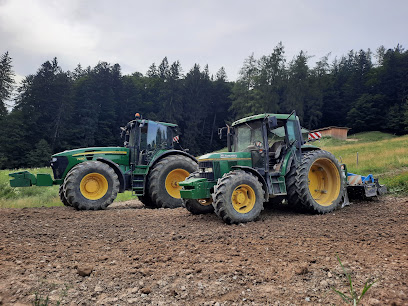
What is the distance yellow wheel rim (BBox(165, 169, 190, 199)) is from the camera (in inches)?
355

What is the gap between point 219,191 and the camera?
5.75 metres

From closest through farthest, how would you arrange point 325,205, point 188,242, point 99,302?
1. point 99,302
2. point 188,242
3. point 325,205

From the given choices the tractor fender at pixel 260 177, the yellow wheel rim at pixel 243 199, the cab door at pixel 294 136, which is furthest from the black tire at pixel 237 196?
the cab door at pixel 294 136

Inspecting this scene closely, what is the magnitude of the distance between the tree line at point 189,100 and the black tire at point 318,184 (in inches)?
1377

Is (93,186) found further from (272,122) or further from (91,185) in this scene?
(272,122)

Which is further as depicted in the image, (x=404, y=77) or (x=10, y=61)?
(x=404, y=77)

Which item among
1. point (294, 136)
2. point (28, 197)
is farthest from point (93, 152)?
point (294, 136)

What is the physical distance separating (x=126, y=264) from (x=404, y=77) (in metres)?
72.5

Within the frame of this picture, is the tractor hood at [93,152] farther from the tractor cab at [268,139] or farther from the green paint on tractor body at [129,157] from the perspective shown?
the tractor cab at [268,139]

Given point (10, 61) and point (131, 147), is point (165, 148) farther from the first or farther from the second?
point (10, 61)

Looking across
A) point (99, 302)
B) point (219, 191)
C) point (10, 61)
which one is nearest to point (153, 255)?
point (99, 302)

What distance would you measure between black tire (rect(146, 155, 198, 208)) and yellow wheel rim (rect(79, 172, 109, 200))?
1254 millimetres

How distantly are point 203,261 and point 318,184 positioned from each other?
5077 millimetres

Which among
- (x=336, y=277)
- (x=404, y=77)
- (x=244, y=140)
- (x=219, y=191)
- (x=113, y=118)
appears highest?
(x=404, y=77)
